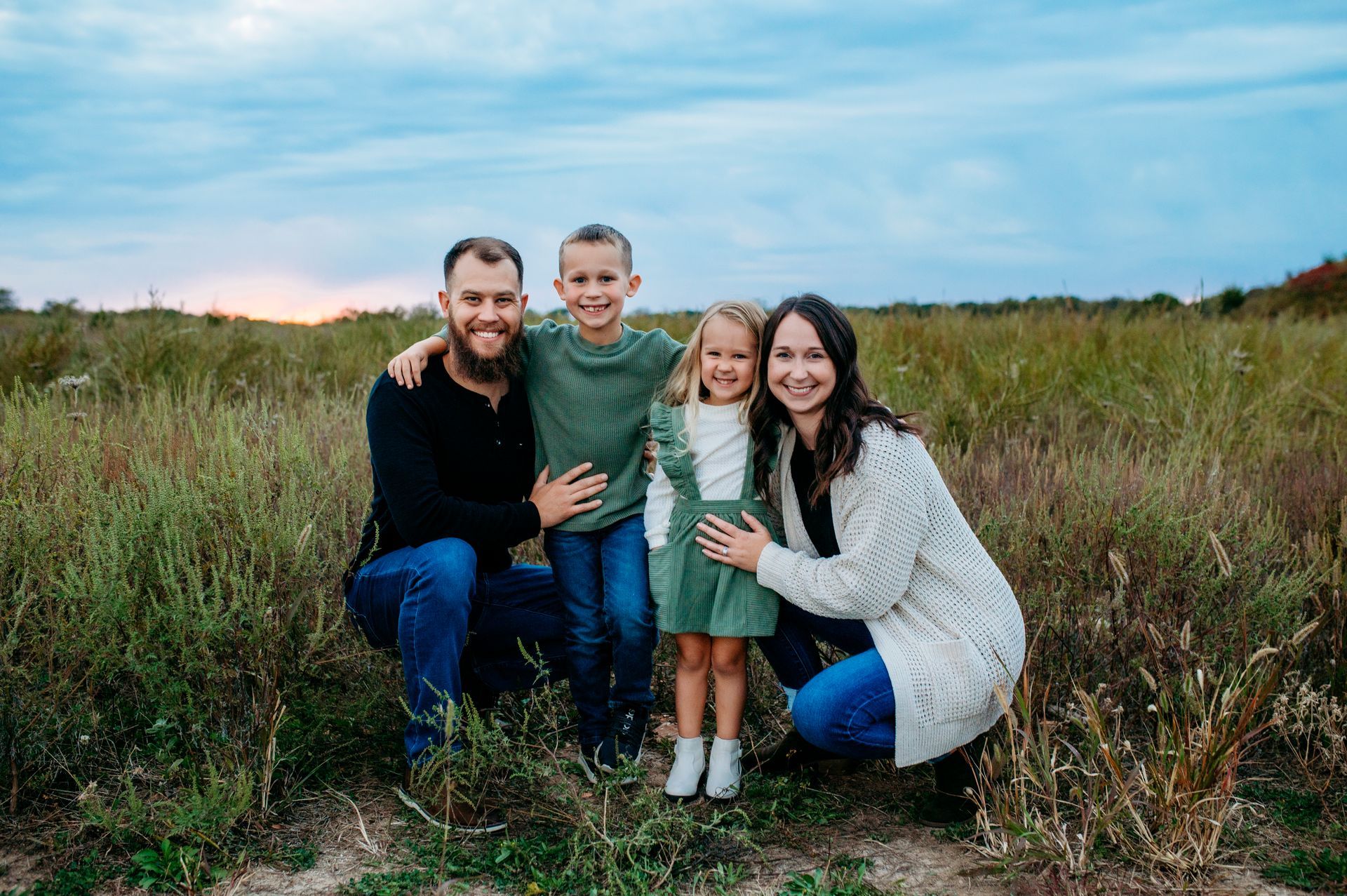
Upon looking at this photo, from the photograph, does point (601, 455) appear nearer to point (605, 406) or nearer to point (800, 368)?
point (605, 406)

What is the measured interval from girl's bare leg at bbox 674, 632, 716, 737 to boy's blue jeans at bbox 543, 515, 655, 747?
5.9 inches

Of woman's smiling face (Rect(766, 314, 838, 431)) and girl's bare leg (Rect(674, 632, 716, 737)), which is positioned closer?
woman's smiling face (Rect(766, 314, 838, 431))

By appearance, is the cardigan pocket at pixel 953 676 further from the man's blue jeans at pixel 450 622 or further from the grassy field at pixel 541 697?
the man's blue jeans at pixel 450 622

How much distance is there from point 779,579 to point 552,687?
1.43 metres

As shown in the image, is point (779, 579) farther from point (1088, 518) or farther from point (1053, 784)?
point (1088, 518)

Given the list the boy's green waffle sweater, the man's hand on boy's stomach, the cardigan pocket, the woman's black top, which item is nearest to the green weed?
the cardigan pocket

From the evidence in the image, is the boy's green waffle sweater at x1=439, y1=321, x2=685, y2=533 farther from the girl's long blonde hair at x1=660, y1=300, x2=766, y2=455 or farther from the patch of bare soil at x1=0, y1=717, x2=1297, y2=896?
the patch of bare soil at x1=0, y1=717, x2=1297, y2=896

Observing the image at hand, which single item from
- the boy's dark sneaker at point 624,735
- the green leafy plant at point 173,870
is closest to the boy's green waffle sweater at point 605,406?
the boy's dark sneaker at point 624,735

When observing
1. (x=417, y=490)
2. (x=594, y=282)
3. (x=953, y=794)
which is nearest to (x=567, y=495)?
(x=417, y=490)

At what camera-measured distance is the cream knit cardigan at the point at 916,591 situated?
2852mm

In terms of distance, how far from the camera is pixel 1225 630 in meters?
3.82

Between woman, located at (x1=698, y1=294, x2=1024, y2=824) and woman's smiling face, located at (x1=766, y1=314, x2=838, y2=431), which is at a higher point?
woman's smiling face, located at (x1=766, y1=314, x2=838, y2=431)

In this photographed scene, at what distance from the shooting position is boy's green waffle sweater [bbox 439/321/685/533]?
3.44m

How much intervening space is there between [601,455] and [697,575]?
59 cm
